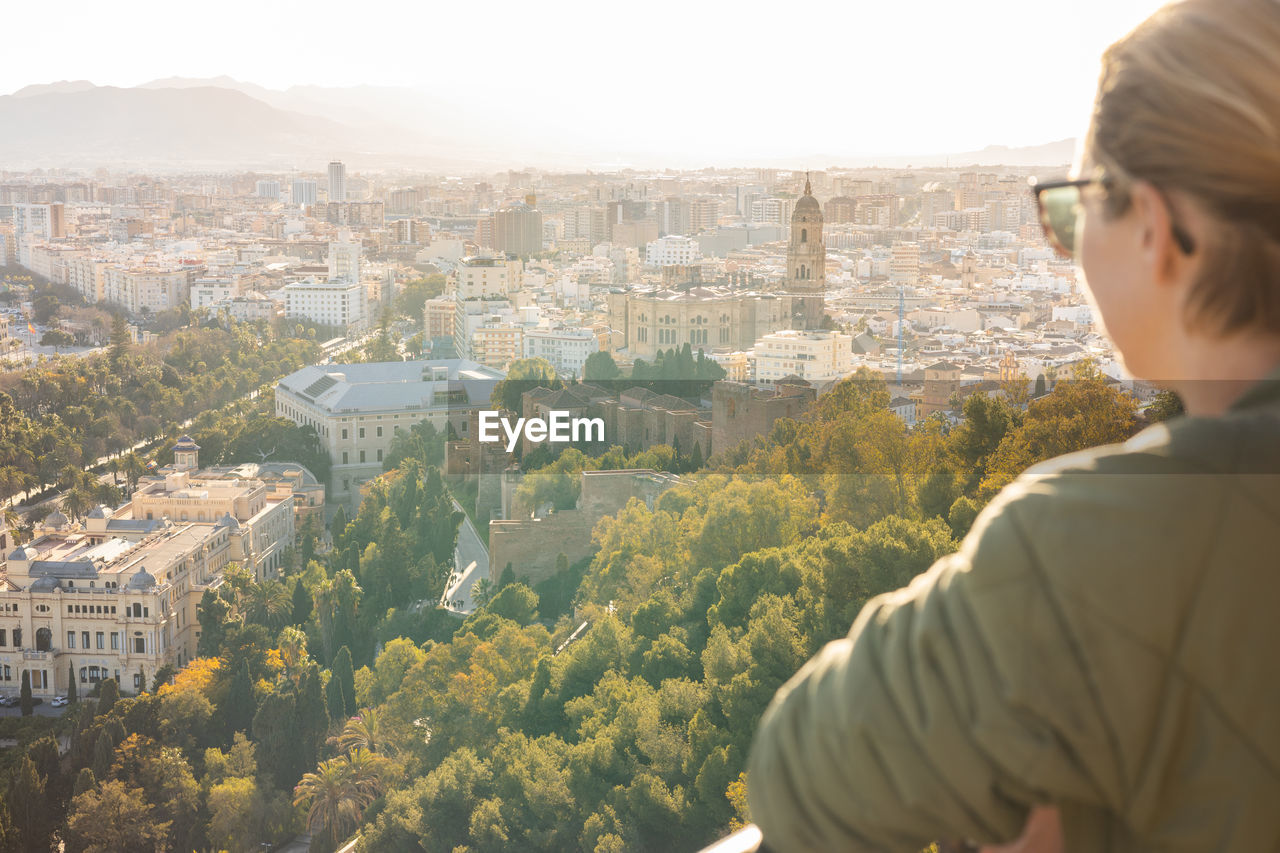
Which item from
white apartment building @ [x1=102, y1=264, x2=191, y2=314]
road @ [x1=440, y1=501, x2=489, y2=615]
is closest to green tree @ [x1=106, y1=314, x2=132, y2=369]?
road @ [x1=440, y1=501, x2=489, y2=615]

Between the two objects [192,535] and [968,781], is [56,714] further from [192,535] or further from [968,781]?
[968,781]

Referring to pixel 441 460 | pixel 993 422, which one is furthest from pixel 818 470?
pixel 441 460

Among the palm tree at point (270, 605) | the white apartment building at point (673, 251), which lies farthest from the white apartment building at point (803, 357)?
the white apartment building at point (673, 251)

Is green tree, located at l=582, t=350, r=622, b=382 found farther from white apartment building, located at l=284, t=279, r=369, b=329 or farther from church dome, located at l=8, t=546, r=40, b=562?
white apartment building, located at l=284, t=279, r=369, b=329

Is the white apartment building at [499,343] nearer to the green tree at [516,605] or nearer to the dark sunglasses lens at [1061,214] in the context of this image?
the green tree at [516,605]

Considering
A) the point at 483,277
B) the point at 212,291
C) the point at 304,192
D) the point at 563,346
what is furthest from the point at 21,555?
the point at 304,192
